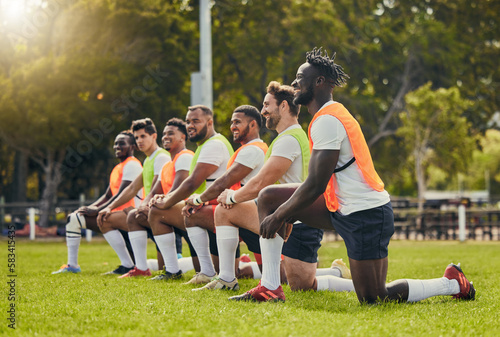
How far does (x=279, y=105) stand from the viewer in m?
6.28

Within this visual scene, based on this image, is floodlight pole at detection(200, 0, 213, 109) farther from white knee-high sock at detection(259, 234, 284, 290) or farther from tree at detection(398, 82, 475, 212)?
tree at detection(398, 82, 475, 212)

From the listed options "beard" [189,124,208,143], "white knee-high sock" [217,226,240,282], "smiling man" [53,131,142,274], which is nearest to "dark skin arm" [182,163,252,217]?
"white knee-high sock" [217,226,240,282]

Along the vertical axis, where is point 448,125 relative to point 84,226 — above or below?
above

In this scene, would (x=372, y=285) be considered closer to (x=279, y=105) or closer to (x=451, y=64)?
(x=279, y=105)

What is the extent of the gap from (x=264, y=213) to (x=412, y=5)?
99.3 ft

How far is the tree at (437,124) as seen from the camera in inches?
1190

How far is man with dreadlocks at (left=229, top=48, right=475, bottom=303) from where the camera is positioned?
191 inches

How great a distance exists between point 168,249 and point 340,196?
3307 mm

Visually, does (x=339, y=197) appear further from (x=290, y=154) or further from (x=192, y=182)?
(x=192, y=182)

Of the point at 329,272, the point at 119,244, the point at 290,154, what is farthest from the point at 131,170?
the point at 290,154

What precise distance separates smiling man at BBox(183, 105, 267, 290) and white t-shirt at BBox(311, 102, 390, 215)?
164 cm

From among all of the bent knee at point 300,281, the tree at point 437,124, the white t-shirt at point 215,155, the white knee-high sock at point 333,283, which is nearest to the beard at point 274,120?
the white t-shirt at point 215,155

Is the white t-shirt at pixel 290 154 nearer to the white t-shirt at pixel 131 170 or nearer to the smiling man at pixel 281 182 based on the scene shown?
the smiling man at pixel 281 182

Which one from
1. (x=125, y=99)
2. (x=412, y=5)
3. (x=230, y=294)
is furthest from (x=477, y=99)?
(x=230, y=294)
